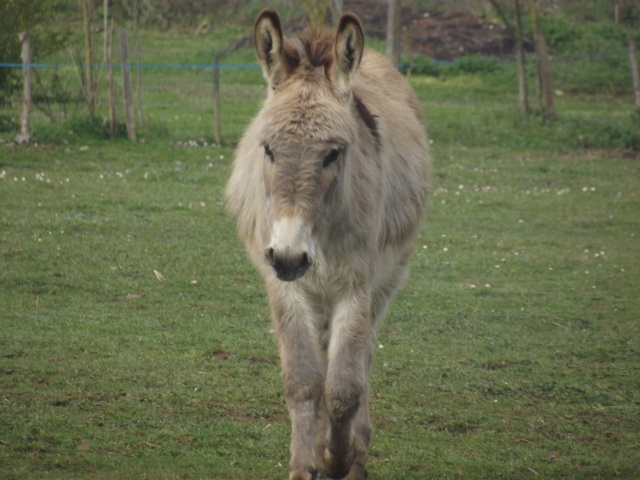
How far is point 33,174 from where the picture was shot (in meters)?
10.7

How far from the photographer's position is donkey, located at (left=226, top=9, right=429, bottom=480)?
3561mm

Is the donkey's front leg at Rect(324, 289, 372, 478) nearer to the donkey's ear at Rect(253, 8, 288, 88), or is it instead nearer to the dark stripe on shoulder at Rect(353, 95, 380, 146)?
the dark stripe on shoulder at Rect(353, 95, 380, 146)

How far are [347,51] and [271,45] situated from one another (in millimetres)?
345

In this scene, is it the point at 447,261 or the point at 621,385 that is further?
the point at 447,261

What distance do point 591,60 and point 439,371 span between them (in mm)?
17543

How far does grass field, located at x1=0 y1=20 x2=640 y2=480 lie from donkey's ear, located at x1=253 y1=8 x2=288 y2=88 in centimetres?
191

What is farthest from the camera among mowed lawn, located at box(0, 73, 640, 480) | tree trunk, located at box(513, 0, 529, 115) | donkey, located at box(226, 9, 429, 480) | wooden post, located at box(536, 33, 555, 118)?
tree trunk, located at box(513, 0, 529, 115)

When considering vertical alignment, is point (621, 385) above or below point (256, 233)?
below

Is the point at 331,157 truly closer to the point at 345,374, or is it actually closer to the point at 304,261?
the point at 304,261

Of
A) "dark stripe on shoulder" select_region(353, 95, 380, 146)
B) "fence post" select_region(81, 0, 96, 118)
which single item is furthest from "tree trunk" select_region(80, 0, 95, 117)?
"dark stripe on shoulder" select_region(353, 95, 380, 146)

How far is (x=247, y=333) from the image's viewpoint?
248 inches

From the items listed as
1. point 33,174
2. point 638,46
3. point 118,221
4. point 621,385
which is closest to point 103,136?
point 33,174

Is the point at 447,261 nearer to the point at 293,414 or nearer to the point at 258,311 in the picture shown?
the point at 258,311

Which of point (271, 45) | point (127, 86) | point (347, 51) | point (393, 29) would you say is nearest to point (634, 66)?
point (393, 29)
